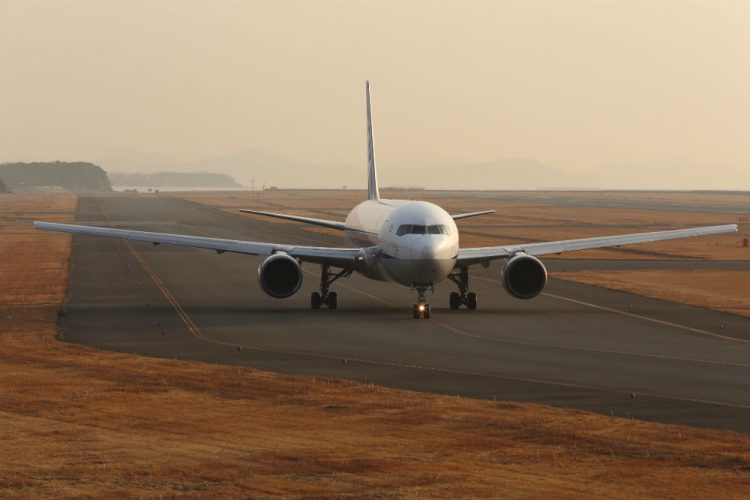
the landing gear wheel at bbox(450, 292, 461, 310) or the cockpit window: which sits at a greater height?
the cockpit window

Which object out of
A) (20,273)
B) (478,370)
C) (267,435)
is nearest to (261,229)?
(20,273)

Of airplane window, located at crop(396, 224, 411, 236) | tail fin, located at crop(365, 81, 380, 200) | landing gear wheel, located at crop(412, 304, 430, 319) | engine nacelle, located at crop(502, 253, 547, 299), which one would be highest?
tail fin, located at crop(365, 81, 380, 200)

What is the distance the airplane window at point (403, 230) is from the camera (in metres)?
47.2

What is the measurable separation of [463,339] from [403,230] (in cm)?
682

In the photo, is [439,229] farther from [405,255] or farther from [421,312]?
[421,312]

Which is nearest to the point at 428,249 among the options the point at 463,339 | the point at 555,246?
the point at 463,339

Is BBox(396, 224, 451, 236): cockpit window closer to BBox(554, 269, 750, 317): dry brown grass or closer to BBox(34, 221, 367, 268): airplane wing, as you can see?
BBox(34, 221, 367, 268): airplane wing

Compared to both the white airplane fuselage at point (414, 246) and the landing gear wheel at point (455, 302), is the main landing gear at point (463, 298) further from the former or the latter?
the white airplane fuselage at point (414, 246)

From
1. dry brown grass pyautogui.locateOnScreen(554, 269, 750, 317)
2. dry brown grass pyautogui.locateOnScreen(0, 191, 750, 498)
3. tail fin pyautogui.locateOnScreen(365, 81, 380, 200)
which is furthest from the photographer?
tail fin pyautogui.locateOnScreen(365, 81, 380, 200)

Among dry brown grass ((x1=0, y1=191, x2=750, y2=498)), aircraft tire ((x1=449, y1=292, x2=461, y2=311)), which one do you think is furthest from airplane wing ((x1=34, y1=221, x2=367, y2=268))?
dry brown grass ((x1=0, y1=191, x2=750, y2=498))

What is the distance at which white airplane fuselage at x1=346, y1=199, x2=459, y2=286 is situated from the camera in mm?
46438

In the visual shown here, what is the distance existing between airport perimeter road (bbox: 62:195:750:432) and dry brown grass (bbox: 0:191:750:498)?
7.97 feet

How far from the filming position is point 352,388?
31.5 meters

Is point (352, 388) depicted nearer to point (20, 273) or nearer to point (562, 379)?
point (562, 379)
